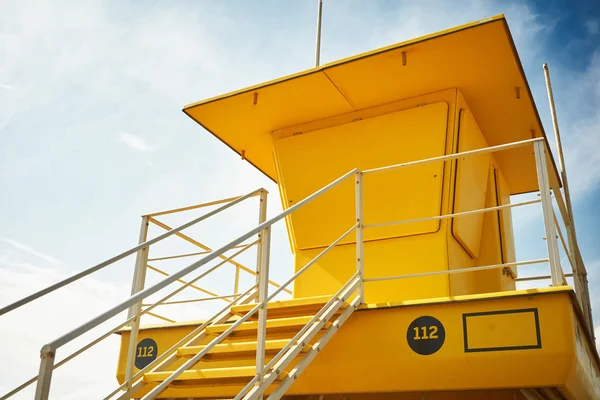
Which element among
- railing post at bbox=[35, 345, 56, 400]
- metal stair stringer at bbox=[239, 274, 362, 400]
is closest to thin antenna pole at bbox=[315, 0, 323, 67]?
metal stair stringer at bbox=[239, 274, 362, 400]

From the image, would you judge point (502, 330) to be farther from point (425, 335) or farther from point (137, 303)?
point (137, 303)

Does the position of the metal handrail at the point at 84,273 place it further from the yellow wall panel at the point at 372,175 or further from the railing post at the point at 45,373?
the yellow wall panel at the point at 372,175

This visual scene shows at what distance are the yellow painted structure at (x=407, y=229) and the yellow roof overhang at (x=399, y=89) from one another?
17 millimetres

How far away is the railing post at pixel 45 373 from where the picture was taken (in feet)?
6.74

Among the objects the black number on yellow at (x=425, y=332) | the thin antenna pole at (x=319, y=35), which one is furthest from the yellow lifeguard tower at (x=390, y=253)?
the thin antenna pole at (x=319, y=35)

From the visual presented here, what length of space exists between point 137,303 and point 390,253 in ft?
7.82

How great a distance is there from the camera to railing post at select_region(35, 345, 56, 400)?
2055mm

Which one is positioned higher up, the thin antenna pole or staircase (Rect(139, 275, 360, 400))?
the thin antenna pole

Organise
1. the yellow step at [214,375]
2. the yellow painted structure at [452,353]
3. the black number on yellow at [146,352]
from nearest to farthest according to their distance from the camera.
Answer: the yellow step at [214,375], the yellow painted structure at [452,353], the black number on yellow at [146,352]

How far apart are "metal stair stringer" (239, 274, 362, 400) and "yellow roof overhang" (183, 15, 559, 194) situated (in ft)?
7.14

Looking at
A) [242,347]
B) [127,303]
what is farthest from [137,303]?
[127,303]

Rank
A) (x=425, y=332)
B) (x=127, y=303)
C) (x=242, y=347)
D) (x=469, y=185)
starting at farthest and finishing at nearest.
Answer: (x=469, y=185) < (x=425, y=332) < (x=242, y=347) < (x=127, y=303)

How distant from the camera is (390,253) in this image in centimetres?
559

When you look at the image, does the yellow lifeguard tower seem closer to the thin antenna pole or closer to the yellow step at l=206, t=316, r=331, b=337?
the yellow step at l=206, t=316, r=331, b=337
